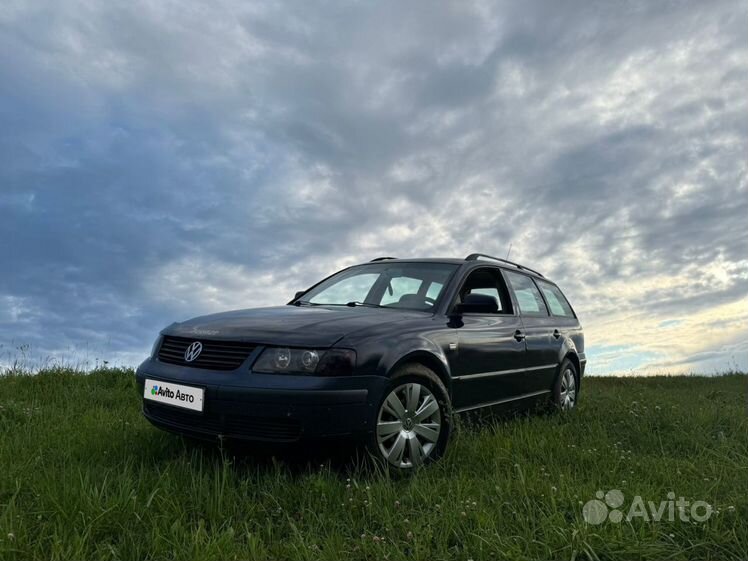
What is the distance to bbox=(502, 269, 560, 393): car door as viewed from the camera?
5.95 meters

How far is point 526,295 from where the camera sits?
6379mm

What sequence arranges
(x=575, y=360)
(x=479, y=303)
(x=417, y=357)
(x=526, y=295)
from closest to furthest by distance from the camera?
(x=417, y=357) < (x=479, y=303) < (x=526, y=295) < (x=575, y=360)

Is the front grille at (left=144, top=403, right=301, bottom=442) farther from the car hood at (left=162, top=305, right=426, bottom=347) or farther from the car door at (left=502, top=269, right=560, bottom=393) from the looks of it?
the car door at (left=502, top=269, right=560, bottom=393)

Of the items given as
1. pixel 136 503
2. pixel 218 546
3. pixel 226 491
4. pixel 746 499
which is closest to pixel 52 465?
pixel 136 503

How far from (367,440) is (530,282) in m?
Result: 3.72

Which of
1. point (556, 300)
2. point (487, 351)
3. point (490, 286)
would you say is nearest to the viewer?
point (487, 351)

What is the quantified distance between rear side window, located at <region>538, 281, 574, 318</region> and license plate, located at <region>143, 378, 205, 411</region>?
4.57 meters

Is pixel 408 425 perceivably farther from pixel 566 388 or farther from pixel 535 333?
pixel 566 388

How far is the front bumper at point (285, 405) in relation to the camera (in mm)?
3449

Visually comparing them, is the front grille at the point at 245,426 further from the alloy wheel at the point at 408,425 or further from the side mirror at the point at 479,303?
the side mirror at the point at 479,303

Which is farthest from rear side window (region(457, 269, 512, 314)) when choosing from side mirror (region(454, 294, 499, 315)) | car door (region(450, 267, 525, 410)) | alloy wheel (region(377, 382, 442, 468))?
alloy wheel (region(377, 382, 442, 468))

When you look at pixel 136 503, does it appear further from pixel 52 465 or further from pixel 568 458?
pixel 568 458

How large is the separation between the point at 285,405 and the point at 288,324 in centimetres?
61

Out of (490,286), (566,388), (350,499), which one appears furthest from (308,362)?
(566,388)
